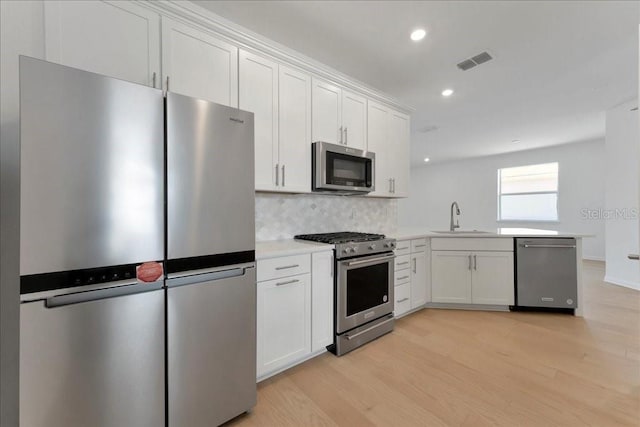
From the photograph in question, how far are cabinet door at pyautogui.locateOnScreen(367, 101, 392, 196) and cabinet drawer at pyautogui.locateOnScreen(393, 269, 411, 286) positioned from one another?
926 millimetres

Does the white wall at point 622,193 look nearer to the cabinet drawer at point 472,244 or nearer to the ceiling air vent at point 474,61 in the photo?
the cabinet drawer at point 472,244

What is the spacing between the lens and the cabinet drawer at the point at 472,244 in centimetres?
315

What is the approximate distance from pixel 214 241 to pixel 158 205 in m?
0.32

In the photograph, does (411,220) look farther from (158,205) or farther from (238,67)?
(158,205)

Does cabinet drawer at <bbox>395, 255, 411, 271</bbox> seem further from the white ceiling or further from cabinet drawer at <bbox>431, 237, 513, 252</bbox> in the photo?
the white ceiling

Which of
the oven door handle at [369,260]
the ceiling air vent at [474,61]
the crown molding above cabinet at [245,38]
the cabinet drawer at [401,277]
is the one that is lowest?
the cabinet drawer at [401,277]

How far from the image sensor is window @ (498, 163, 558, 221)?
6.77m

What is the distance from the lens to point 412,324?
2.86 m

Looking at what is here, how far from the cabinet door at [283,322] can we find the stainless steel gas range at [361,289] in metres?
0.31

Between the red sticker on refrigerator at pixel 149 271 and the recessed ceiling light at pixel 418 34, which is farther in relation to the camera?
the recessed ceiling light at pixel 418 34

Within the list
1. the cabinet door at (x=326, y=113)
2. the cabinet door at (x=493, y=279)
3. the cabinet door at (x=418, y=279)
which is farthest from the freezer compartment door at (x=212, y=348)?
the cabinet door at (x=493, y=279)

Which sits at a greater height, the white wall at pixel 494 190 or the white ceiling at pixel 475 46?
the white ceiling at pixel 475 46

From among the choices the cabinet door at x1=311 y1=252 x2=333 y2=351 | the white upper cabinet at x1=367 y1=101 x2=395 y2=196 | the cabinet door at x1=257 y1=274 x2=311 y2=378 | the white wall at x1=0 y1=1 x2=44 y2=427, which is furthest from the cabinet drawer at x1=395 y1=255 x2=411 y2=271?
the white wall at x1=0 y1=1 x2=44 y2=427

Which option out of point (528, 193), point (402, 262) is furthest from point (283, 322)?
point (528, 193)
